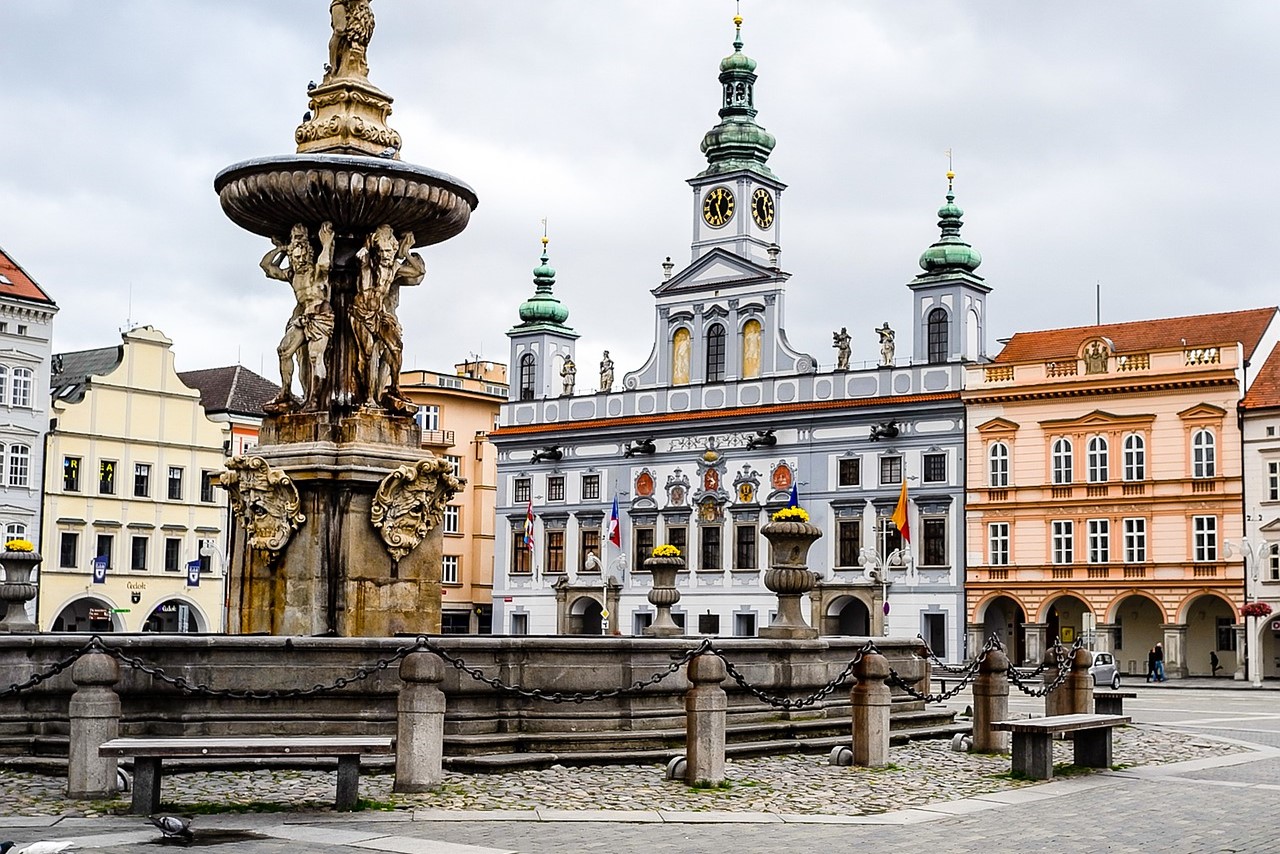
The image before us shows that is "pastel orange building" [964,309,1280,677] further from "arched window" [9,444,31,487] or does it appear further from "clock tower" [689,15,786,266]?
"arched window" [9,444,31,487]

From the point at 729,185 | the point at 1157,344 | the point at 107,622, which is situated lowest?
the point at 107,622

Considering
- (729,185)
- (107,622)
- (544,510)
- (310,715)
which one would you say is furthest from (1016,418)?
(310,715)

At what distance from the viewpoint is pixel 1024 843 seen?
1030cm

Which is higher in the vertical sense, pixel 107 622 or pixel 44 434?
pixel 44 434

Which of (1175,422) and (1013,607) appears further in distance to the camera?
(1013,607)

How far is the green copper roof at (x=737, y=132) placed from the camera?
59656mm

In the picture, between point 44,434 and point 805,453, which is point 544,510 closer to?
point 805,453

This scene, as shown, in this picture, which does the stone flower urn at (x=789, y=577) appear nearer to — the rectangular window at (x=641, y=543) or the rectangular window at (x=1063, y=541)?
the rectangular window at (x=1063, y=541)

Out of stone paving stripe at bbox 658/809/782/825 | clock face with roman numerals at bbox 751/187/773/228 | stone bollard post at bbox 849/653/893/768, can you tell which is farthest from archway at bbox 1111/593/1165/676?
stone paving stripe at bbox 658/809/782/825

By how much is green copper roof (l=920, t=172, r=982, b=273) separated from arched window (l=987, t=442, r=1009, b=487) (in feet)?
23.1

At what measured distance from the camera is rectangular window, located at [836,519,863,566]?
5478 centimetres

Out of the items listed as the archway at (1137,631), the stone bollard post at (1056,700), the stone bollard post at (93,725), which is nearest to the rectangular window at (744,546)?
the archway at (1137,631)

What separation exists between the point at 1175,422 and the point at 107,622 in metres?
35.0

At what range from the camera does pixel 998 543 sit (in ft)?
171
